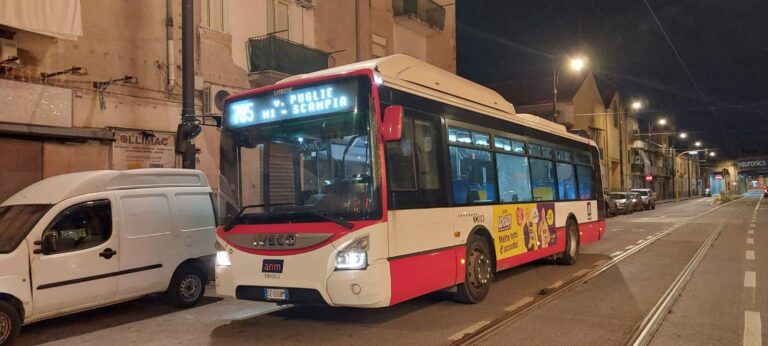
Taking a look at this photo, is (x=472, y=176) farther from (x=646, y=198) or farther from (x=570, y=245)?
(x=646, y=198)

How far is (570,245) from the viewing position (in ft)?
38.7

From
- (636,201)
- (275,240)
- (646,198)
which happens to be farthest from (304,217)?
(646,198)

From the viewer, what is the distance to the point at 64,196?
24.4 feet

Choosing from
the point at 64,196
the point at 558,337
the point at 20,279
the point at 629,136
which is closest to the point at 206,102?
the point at 64,196

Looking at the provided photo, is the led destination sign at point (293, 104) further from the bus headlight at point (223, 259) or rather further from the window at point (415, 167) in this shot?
the bus headlight at point (223, 259)

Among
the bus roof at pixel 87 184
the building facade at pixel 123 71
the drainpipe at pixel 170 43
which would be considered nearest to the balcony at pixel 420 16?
the building facade at pixel 123 71

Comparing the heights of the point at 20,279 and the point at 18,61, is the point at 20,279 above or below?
below

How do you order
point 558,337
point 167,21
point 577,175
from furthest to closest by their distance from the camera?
point 167,21
point 577,175
point 558,337

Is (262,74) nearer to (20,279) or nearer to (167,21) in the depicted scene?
(167,21)

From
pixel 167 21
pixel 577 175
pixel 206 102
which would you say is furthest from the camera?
pixel 206 102

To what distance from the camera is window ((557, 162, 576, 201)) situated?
11531 millimetres

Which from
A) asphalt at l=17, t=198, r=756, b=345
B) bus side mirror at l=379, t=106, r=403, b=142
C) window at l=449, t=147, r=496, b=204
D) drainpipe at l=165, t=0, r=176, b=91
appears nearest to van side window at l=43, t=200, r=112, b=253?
asphalt at l=17, t=198, r=756, b=345

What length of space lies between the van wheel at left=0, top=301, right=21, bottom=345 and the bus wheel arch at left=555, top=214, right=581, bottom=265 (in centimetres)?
937

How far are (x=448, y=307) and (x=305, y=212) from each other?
2.70 m
